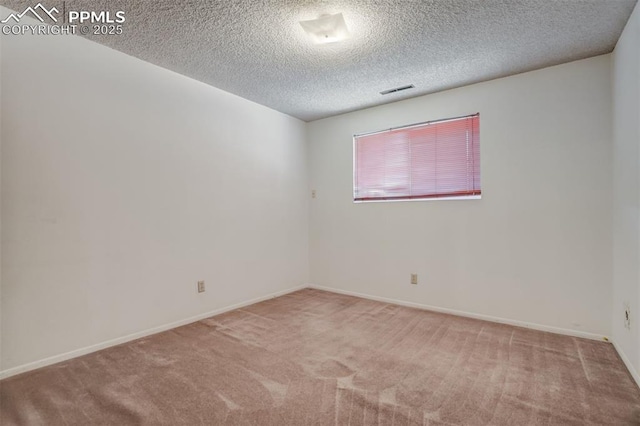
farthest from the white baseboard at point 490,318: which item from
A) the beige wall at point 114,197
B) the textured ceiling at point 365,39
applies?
the textured ceiling at point 365,39

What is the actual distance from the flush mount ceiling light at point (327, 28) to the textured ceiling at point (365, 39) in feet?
0.22

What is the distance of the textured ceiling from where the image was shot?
6.66 feet

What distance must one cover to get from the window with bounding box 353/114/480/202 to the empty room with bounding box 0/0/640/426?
28 mm

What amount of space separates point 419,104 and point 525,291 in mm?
2337

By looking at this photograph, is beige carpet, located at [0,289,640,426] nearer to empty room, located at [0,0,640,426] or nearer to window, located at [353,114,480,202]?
empty room, located at [0,0,640,426]

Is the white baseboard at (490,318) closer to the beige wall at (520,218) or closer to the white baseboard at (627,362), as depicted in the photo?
the beige wall at (520,218)

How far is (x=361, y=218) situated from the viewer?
408cm

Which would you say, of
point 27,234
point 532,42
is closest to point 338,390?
point 27,234

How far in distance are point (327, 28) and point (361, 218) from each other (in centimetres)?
247

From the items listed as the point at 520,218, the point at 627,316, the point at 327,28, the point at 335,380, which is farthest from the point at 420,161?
the point at 335,380

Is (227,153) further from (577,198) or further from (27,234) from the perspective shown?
(577,198)

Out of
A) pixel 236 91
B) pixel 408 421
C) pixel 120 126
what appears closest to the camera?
pixel 408 421

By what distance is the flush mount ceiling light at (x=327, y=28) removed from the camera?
2.04 metres

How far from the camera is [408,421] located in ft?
5.19
